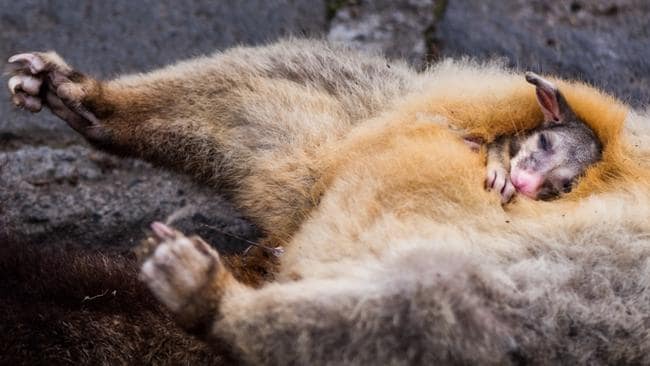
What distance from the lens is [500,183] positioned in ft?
10.3

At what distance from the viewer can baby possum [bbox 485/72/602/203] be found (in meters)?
3.24

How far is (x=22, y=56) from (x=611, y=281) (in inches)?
91.8

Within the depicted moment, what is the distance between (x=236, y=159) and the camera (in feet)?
12.1

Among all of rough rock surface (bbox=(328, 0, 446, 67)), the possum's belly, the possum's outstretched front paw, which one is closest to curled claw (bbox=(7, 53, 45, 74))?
the possum's outstretched front paw

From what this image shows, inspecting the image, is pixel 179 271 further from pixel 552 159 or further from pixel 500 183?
pixel 552 159

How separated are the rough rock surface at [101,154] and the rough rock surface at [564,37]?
0.68 m

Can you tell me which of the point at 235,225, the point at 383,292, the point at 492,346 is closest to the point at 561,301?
the point at 492,346

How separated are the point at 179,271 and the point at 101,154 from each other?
1713 mm

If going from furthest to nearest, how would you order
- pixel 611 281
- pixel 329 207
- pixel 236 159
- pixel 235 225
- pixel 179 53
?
1. pixel 179 53
2. pixel 235 225
3. pixel 236 159
4. pixel 329 207
5. pixel 611 281

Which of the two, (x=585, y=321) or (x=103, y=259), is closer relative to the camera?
(x=585, y=321)

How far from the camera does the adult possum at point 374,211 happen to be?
2.58 metres

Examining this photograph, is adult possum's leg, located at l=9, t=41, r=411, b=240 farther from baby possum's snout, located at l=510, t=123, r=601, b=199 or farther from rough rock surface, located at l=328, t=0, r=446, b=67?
rough rock surface, located at l=328, t=0, r=446, b=67

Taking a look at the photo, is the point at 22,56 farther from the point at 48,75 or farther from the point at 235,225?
the point at 235,225

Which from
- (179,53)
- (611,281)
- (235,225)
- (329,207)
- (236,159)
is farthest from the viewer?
(179,53)
